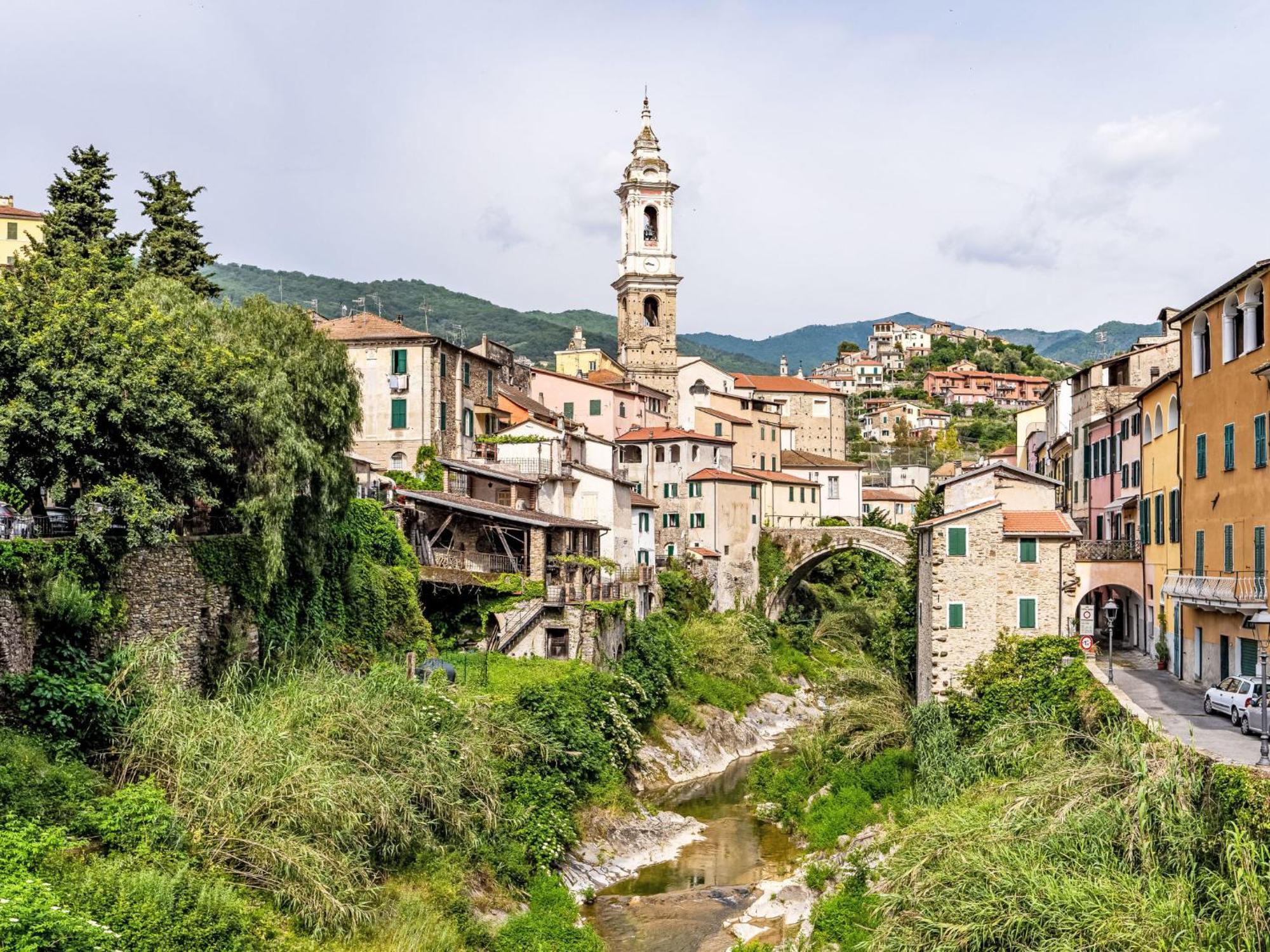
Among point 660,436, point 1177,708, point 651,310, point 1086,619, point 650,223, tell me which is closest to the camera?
point 1177,708

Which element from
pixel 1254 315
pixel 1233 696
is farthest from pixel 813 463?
pixel 1233 696

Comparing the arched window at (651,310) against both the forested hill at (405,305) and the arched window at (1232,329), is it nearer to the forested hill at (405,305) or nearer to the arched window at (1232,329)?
the arched window at (1232,329)

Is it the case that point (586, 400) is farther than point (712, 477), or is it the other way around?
point (586, 400)

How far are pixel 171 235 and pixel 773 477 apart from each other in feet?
151

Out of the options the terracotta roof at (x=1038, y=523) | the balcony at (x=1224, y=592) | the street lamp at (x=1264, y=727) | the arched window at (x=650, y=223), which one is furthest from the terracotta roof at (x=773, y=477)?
the street lamp at (x=1264, y=727)

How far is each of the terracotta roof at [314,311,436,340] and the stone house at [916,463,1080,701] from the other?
77.1ft

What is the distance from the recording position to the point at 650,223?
291ft

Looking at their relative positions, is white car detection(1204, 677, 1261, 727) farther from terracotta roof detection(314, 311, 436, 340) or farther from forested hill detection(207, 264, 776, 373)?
forested hill detection(207, 264, 776, 373)

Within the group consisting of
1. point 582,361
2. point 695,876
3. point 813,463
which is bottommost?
point 695,876

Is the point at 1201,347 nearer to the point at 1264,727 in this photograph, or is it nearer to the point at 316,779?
the point at 1264,727

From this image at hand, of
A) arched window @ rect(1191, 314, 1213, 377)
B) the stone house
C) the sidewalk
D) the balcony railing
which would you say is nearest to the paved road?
the sidewalk

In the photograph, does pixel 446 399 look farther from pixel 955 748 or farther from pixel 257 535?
pixel 955 748

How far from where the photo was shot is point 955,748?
29.5 m

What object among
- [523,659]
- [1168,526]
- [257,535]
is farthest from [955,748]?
[257,535]
